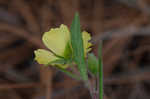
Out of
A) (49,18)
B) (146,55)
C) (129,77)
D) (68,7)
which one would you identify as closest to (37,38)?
(49,18)

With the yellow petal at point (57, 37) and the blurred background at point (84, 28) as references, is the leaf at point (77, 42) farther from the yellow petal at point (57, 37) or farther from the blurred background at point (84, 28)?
the blurred background at point (84, 28)

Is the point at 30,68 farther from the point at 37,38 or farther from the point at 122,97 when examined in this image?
the point at 122,97

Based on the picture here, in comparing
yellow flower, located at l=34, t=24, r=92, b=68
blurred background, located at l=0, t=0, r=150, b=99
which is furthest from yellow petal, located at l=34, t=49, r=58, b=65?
blurred background, located at l=0, t=0, r=150, b=99

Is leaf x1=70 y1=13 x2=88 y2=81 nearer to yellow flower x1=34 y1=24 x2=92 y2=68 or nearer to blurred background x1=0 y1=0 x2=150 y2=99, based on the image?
yellow flower x1=34 y1=24 x2=92 y2=68

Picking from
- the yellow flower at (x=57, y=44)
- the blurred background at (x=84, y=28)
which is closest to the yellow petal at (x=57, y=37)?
the yellow flower at (x=57, y=44)

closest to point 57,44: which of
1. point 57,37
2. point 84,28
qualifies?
point 57,37
